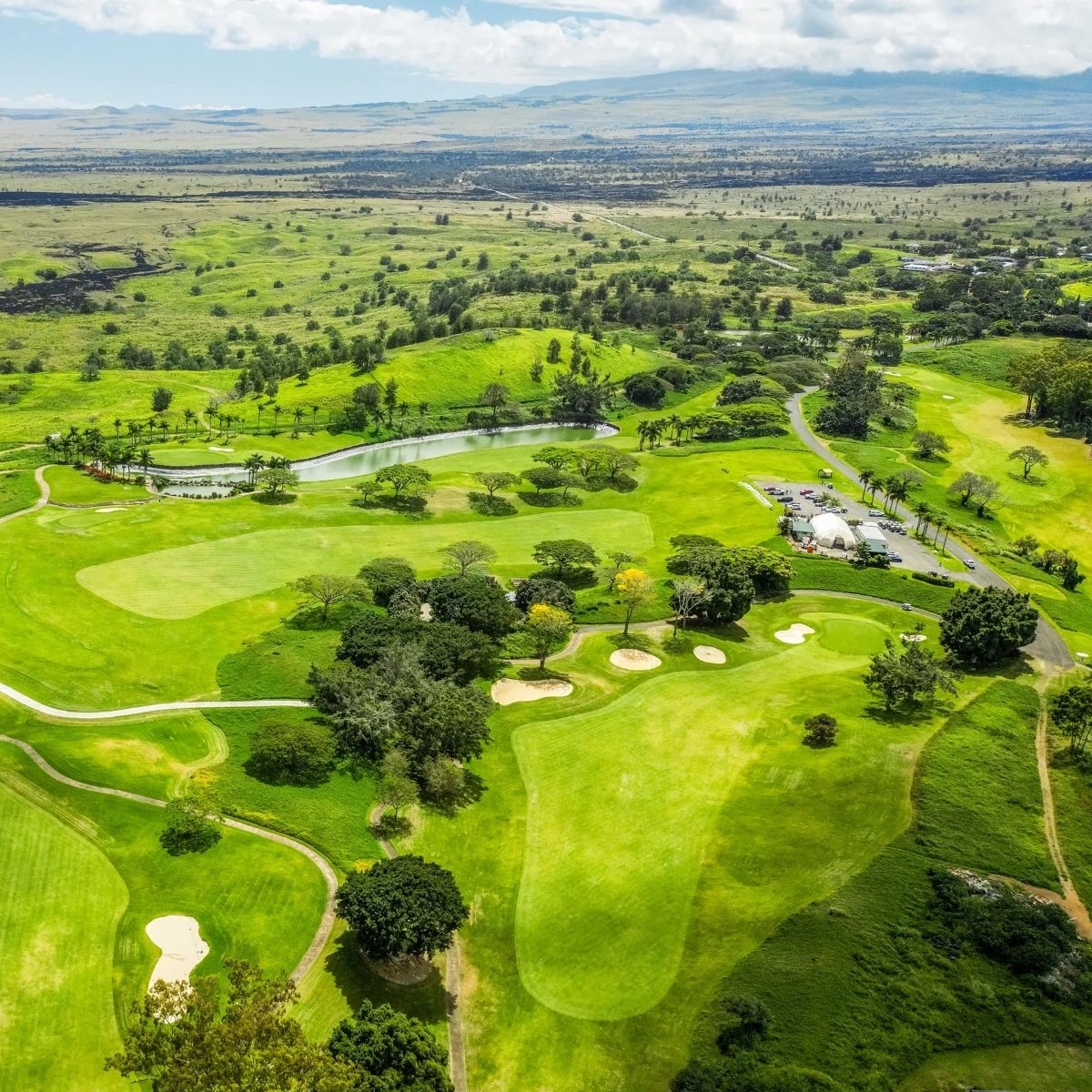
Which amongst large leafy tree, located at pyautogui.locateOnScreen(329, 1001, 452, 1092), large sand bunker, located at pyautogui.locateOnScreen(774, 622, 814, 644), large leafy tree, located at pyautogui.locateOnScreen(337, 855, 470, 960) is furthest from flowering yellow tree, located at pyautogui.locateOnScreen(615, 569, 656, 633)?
large leafy tree, located at pyautogui.locateOnScreen(329, 1001, 452, 1092)

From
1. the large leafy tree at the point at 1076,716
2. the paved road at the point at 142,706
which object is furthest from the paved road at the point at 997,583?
the paved road at the point at 142,706

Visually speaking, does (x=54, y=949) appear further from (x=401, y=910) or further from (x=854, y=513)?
(x=854, y=513)

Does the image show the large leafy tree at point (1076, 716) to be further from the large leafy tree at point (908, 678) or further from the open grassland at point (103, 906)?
the open grassland at point (103, 906)

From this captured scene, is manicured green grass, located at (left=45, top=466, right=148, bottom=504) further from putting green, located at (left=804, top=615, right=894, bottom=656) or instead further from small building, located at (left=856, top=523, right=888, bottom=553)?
small building, located at (left=856, top=523, right=888, bottom=553)

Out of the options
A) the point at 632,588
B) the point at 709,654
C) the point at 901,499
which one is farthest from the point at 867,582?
the point at 632,588

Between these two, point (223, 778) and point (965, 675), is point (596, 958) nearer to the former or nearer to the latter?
point (223, 778)

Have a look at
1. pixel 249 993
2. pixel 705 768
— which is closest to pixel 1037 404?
pixel 705 768
